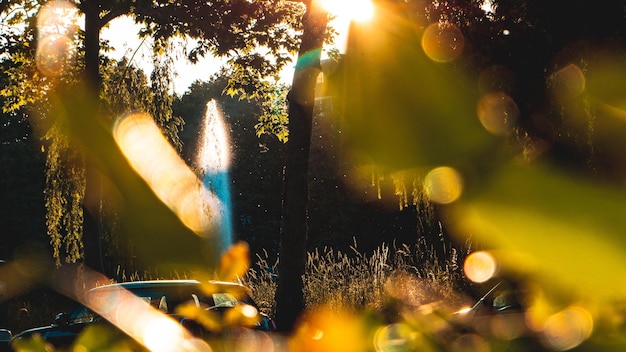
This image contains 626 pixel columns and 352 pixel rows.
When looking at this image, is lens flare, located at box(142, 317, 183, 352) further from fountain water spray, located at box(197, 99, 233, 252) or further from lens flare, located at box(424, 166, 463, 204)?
fountain water spray, located at box(197, 99, 233, 252)

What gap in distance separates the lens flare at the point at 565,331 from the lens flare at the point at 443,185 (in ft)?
27.2

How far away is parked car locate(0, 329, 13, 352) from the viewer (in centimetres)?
632

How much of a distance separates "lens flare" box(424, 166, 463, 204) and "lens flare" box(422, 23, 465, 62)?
149 cm

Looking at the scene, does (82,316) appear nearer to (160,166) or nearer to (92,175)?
(92,175)

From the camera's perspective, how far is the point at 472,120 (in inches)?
382

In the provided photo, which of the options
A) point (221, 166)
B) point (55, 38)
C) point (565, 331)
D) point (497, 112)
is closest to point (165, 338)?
point (565, 331)

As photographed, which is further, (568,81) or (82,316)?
(568,81)

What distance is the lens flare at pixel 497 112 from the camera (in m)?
7.93

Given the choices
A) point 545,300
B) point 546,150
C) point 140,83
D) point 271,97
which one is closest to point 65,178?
point 140,83

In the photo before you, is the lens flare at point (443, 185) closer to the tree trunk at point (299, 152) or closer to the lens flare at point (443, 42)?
the lens flare at point (443, 42)

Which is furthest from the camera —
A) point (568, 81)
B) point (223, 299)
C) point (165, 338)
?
point (568, 81)

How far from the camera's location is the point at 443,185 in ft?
36.1

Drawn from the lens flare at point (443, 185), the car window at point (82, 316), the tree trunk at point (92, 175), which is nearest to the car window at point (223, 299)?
the car window at point (82, 316)

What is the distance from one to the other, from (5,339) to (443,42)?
5651mm
